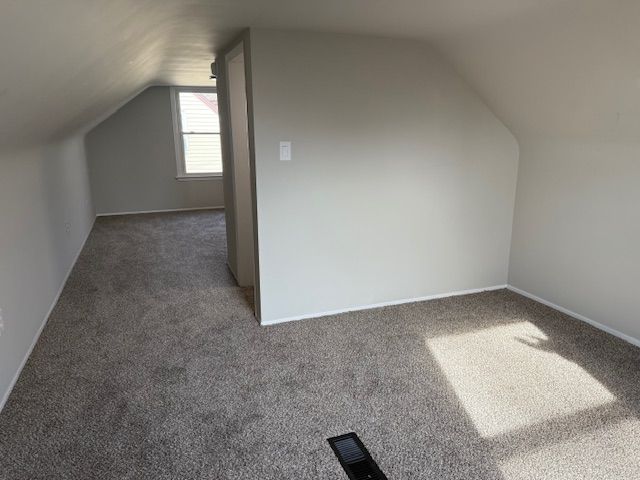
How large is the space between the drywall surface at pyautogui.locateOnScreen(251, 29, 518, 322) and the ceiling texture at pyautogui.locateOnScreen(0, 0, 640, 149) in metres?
0.18

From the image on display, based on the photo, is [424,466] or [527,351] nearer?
[424,466]

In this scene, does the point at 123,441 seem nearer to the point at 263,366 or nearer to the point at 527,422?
the point at 263,366

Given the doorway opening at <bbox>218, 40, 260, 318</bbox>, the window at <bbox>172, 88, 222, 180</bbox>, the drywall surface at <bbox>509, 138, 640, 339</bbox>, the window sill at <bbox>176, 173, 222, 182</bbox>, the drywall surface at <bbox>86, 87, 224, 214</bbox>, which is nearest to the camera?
the drywall surface at <bbox>509, 138, 640, 339</bbox>

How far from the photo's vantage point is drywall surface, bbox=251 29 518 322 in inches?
110

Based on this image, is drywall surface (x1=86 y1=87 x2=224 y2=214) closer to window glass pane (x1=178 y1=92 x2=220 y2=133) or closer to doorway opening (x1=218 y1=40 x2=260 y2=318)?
window glass pane (x1=178 y1=92 x2=220 y2=133)

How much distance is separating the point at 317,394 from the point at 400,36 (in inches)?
86.0

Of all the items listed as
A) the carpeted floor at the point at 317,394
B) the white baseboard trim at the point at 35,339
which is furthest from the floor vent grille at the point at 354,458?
the white baseboard trim at the point at 35,339

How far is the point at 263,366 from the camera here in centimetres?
253

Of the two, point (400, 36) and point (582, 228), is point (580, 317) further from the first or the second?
point (400, 36)

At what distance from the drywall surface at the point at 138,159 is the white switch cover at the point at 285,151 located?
4769mm

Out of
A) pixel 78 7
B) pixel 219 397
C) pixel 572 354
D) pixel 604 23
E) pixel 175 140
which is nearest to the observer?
pixel 78 7

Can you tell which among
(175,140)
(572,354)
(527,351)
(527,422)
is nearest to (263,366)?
(527,422)

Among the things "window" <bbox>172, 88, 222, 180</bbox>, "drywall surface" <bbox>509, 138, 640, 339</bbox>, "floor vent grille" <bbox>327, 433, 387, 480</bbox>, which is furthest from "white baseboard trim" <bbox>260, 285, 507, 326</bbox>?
"window" <bbox>172, 88, 222, 180</bbox>

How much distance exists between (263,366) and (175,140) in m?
5.41
